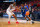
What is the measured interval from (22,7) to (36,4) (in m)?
0.60

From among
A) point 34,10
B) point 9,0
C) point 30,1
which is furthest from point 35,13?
point 9,0

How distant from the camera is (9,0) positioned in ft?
10.0

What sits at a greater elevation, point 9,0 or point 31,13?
point 9,0

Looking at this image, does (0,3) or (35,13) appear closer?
(35,13)

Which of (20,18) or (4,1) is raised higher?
(4,1)

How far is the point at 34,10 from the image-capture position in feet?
10.0

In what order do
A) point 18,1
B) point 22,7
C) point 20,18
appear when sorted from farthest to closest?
point 20,18, point 18,1, point 22,7

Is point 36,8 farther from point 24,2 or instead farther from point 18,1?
point 18,1

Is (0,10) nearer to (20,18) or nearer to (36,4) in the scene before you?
(20,18)

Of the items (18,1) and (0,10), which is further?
(0,10)

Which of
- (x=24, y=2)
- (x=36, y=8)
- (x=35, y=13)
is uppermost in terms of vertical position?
(x=24, y=2)

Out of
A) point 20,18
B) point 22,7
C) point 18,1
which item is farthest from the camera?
point 20,18

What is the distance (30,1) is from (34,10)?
408 mm

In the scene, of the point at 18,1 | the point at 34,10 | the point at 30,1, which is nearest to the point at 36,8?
the point at 34,10
